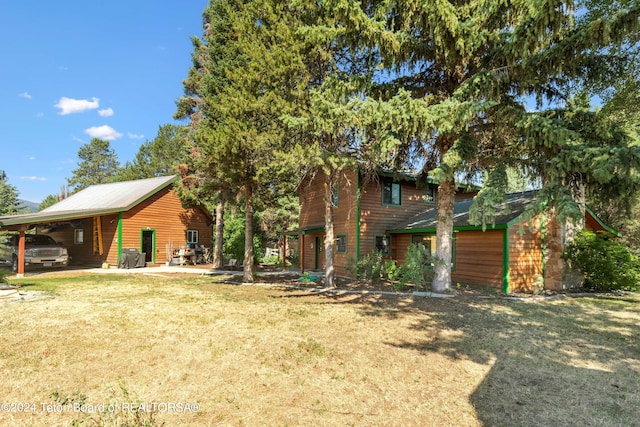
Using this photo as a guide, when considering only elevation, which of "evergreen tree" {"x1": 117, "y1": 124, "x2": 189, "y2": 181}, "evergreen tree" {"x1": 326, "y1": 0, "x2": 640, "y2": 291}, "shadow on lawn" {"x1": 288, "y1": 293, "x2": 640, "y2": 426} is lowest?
"shadow on lawn" {"x1": 288, "y1": 293, "x2": 640, "y2": 426}

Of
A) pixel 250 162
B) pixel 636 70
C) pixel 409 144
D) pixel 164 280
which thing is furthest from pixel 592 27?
pixel 164 280

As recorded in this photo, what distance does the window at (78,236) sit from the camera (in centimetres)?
2211

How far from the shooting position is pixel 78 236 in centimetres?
2234

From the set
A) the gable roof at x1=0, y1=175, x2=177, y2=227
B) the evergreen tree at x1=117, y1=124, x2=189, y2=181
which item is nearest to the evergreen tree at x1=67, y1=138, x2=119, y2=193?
the evergreen tree at x1=117, y1=124, x2=189, y2=181

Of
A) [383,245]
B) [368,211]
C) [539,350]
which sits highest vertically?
[368,211]

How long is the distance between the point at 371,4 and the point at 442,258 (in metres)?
8.50

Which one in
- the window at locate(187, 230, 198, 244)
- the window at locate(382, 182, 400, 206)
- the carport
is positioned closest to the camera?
the carport

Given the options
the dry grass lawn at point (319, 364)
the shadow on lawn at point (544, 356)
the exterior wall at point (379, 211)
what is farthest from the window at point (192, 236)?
the shadow on lawn at point (544, 356)

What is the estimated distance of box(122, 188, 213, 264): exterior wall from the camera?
20.5 m

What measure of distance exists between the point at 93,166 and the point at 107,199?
42.0m

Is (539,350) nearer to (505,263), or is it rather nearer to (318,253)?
(505,263)

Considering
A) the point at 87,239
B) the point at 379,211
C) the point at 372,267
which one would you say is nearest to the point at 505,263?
the point at 372,267

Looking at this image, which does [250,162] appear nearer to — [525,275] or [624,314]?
[525,275]

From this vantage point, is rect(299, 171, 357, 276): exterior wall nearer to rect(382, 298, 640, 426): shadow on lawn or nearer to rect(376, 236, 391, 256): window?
rect(376, 236, 391, 256): window
